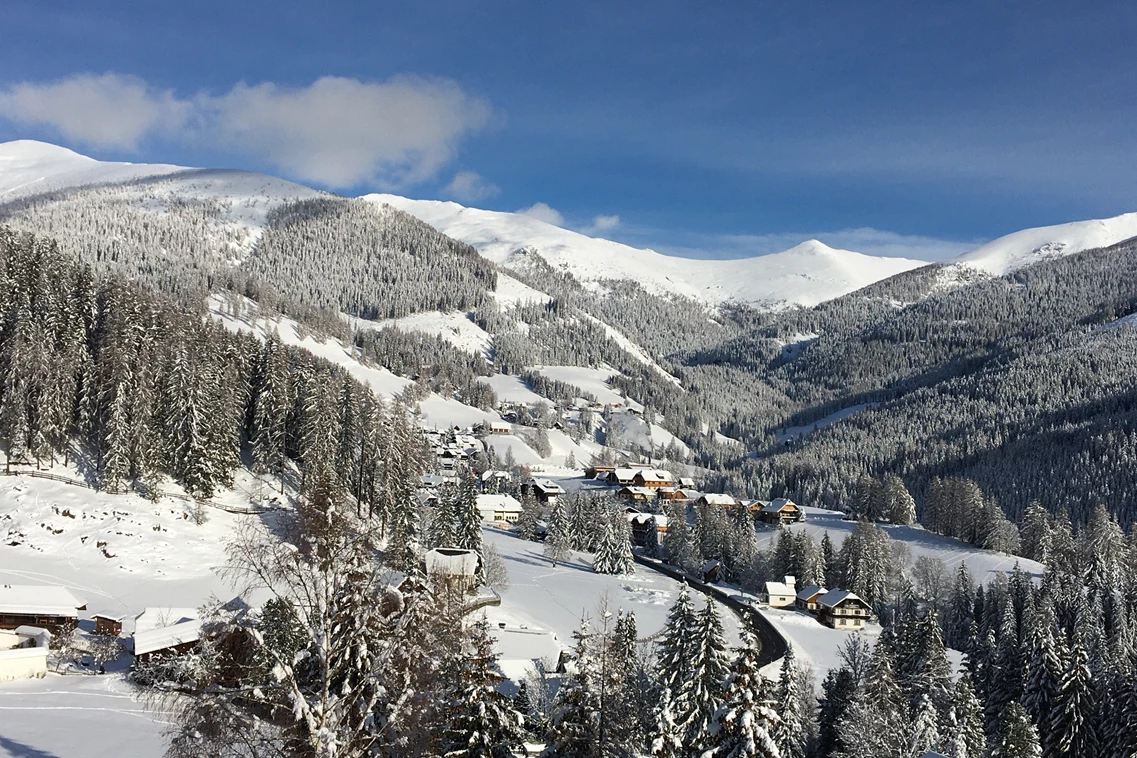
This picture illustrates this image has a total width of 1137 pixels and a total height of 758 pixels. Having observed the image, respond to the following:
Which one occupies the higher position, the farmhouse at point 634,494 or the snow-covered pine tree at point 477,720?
the snow-covered pine tree at point 477,720

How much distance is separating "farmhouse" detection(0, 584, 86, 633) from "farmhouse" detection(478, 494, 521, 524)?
6927 centimetres

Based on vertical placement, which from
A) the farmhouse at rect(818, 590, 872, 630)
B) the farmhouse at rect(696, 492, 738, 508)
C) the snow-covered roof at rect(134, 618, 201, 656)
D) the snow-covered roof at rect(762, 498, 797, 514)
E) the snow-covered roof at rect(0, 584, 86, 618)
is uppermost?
the snow-covered roof at rect(0, 584, 86, 618)

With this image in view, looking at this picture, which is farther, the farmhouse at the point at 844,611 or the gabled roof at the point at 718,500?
the gabled roof at the point at 718,500

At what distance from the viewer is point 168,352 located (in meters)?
61.7

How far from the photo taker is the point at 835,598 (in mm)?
74188

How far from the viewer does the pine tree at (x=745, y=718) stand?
22.9m

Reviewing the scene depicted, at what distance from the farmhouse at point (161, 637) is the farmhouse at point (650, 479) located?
370 ft

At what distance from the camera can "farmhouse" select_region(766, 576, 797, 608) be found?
77.9 metres

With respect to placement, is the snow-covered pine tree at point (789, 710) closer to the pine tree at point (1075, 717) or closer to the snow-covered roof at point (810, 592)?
the pine tree at point (1075, 717)

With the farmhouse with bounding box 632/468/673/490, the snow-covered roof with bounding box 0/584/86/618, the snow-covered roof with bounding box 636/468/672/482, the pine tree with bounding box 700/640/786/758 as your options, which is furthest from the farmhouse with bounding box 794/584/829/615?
the snow-covered roof with bounding box 0/584/86/618

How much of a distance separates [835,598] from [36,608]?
216 feet

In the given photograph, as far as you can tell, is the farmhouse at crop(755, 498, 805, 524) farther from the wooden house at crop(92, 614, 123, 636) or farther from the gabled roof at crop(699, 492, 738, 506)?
the wooden house at crop(92, 614, 123, 636)

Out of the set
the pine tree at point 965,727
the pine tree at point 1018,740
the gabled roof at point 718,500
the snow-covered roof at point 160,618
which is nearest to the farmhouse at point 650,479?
the gabled roof at point 718,500

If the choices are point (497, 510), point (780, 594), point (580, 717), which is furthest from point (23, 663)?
point (497, 510)
